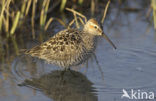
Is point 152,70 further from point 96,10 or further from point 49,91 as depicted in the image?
point 96,10

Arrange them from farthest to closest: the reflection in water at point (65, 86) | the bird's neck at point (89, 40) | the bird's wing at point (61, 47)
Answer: the bird's neck at point (89, 40)
the bird's wing at point (61, 47)
the reflection in water at point (65, 86)

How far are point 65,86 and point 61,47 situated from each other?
2.26 feet

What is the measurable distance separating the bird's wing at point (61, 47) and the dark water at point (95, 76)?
39 cm

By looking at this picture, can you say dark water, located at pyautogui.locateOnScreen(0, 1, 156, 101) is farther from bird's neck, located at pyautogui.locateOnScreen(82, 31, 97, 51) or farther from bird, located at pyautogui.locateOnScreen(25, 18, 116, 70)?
bird's neck, located at pyautogui.locateOnScreen(82, 31, 97, 51)

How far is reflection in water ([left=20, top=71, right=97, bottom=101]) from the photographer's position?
5707 millimetres

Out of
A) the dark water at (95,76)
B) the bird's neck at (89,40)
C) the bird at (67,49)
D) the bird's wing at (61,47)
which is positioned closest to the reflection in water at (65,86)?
the dark water at (95,76)

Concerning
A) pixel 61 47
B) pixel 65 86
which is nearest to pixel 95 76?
pixel 65 86

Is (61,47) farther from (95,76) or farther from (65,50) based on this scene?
(95,76)

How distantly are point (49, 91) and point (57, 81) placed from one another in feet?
1.49

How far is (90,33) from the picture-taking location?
667cm

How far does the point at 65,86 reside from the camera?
6.10m

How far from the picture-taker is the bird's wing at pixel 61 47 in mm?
6266

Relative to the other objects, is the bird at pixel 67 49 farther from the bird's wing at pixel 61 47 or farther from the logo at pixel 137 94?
the logo at pixel 137 94

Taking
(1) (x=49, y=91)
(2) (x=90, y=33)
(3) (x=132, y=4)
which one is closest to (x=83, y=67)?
(2) (x=90, y=33)
